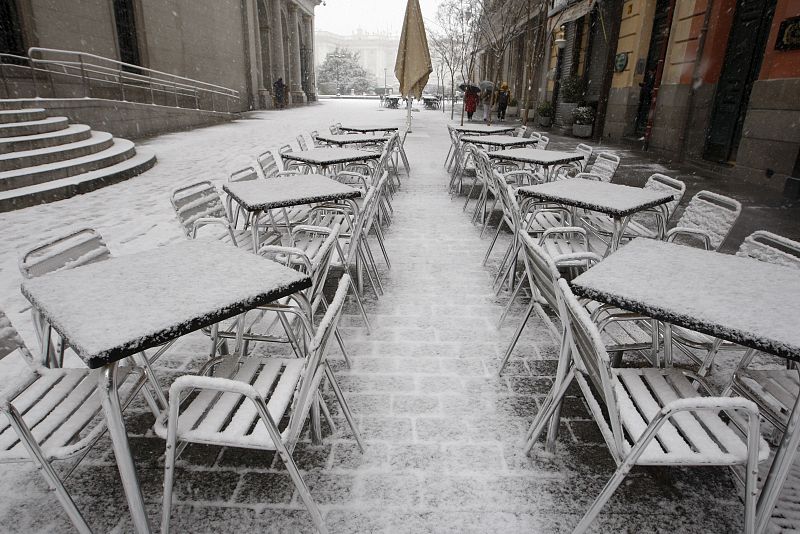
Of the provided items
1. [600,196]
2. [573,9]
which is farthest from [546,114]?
[600,196]

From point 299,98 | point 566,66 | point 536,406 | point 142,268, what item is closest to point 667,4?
point 566,66

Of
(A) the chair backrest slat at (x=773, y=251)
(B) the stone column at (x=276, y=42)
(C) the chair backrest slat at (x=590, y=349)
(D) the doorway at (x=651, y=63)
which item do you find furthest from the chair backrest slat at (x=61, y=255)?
(B) the stone column at (x=276, y=42)

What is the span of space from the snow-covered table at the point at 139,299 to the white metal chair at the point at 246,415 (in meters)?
0.16

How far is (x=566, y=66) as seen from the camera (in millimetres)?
19125

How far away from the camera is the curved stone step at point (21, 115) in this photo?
8773 mm

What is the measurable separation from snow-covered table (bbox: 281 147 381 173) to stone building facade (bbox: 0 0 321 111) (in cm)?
1157

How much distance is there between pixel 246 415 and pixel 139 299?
61 cm

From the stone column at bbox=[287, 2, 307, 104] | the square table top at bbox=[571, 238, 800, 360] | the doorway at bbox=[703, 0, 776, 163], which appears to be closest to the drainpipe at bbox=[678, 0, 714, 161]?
the doorway at bbox=[703, 0, 776, 163]

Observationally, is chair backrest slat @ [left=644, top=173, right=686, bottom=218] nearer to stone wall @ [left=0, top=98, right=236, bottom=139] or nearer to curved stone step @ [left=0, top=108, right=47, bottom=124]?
curved stone step @ [left=0, top=108, right=47, bottom=124]

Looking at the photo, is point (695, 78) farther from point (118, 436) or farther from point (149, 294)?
point (118, 436)

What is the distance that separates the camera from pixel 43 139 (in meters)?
8.59

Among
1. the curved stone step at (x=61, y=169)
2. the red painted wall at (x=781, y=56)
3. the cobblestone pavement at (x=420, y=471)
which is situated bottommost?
the cobblestone pavement at (x=420, y=471)

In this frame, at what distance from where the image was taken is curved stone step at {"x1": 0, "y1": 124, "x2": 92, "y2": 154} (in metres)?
8.03

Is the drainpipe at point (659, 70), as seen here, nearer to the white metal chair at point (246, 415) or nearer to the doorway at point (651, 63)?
the doorway at point (651, 63)
